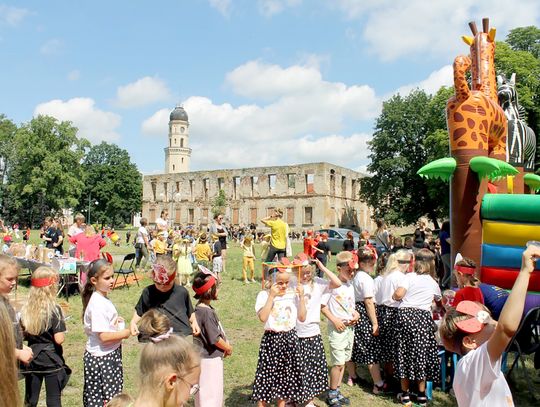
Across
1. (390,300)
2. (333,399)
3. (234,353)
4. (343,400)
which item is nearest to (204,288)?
(333,399)

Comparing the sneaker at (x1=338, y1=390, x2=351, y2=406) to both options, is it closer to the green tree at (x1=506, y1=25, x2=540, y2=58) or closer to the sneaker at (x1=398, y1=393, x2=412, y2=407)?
the sneaker at (x1=398, y1=393, x2=412, y2=407)

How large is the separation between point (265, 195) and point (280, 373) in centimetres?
4568

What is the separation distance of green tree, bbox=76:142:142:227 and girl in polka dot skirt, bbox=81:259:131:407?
2307 inches

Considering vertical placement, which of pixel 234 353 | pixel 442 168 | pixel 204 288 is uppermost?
pixel 442 168

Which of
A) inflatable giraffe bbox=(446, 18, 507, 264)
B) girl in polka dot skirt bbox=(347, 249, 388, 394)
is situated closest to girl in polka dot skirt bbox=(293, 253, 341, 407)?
girl in polka dot skirt bbox=(347, 249, 388, 394)

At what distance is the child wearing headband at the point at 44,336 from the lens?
379 centimetres

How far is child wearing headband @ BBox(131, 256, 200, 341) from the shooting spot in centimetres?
402

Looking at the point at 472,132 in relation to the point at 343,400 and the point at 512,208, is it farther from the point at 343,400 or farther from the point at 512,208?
the point at 343,400

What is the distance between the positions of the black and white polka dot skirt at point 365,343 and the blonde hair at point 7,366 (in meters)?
4.66

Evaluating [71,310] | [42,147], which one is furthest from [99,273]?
[42,147]

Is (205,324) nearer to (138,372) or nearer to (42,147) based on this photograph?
(138,372)

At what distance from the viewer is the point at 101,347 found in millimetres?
3881

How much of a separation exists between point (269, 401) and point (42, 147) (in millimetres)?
50365

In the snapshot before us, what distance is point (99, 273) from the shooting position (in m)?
3.95
